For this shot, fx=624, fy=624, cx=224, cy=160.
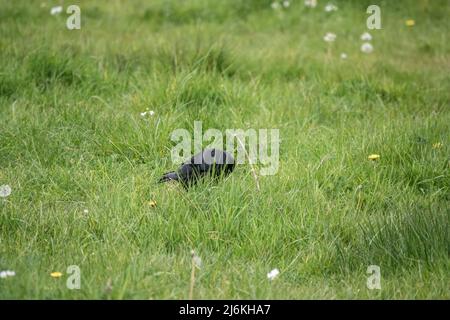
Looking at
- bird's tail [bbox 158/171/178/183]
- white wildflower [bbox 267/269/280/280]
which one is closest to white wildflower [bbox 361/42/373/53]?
bird's tail [bbox 158/171/178/183]

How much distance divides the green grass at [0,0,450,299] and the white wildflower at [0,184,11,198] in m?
0.03

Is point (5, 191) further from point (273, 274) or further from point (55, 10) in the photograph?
point (55, 10)

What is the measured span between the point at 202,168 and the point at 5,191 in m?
1.13

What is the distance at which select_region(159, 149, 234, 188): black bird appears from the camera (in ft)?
12.0

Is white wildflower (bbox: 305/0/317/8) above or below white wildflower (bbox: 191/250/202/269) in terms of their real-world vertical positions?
above

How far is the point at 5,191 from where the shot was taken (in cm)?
357

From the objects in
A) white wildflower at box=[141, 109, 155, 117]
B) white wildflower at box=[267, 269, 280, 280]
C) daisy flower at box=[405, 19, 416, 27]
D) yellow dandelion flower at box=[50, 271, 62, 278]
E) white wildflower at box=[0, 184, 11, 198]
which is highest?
daisy flower at box=[405, 19, 416, 27]

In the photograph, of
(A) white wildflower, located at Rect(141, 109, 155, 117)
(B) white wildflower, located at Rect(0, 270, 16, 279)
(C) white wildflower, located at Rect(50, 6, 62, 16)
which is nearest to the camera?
(B) white wildflower, located at Rect(0, 270, 16, 279)

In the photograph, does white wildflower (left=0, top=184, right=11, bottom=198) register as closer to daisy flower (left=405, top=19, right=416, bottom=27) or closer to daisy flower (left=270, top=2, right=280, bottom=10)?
daisy flower (left=270, top=2, right=280, bottom=10)

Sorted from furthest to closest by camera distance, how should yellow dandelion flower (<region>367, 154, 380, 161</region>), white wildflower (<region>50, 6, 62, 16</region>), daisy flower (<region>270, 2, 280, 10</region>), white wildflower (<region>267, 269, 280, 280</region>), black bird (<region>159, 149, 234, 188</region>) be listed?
1. daisy flower (<region>270, 2, 280, 10</region>)
2. white wildflower (<region>50, 6, 62, 16</region>)
3. yellow dandelion flower (<region>367, 154, 380, 161</region>)
4. black bird (<region>159, 149, 234, 188</region>)
5. white wildflower (<region>267, 269, 280, 280</region>)

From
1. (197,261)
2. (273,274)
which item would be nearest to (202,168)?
(197,261)

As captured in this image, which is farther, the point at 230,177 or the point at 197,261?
the point at 230,177

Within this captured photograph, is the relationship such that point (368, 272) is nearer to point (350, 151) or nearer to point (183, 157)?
point (350, 151)
